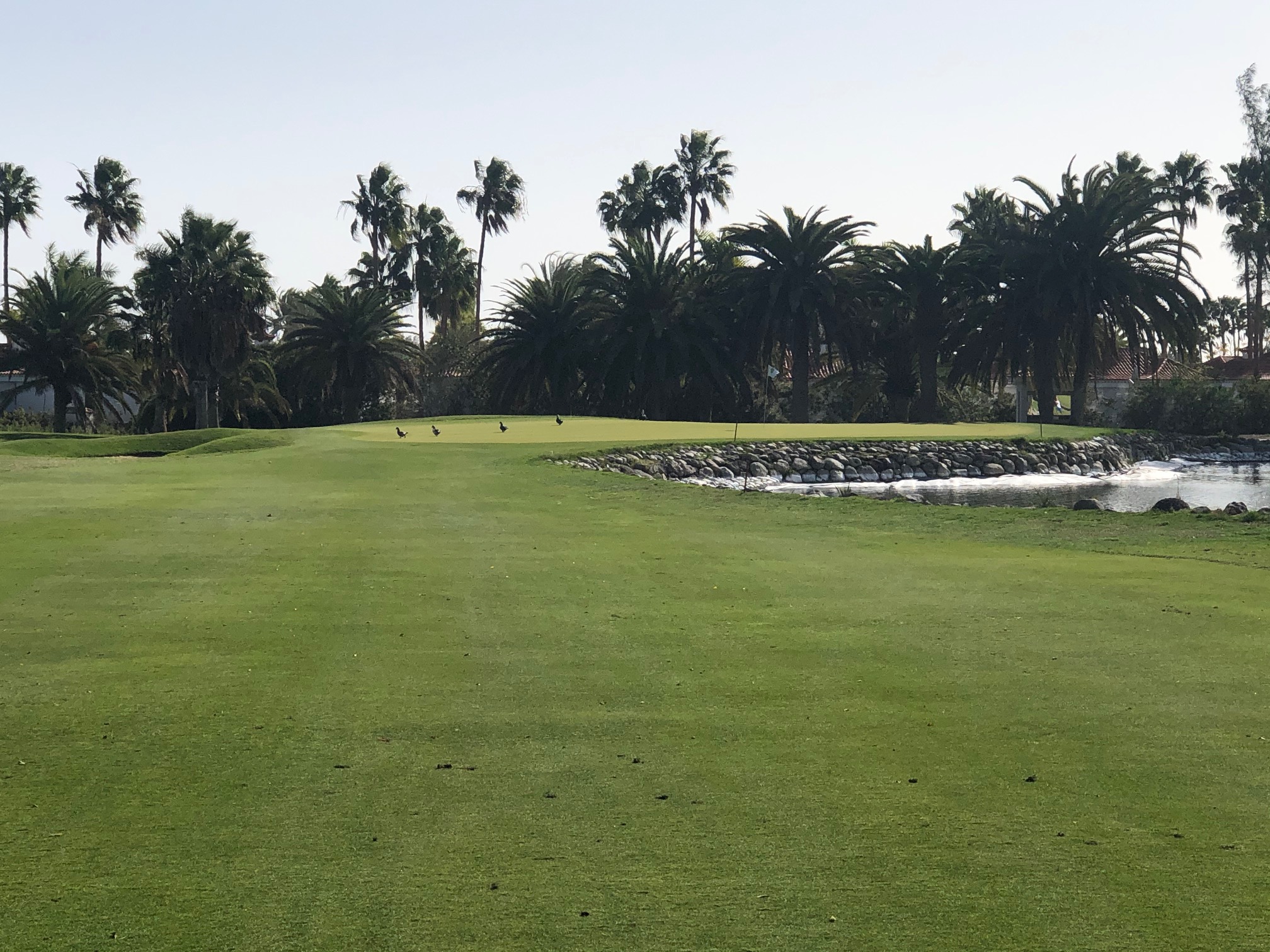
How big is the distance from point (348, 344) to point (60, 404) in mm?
13605

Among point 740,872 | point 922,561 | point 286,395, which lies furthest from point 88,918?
point 286,395

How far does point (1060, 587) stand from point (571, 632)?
4.55 meters

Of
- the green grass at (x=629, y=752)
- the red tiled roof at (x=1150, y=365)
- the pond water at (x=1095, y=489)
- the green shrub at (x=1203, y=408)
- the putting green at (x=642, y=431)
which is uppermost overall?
the red tiled roof at (x=1150, y=365)

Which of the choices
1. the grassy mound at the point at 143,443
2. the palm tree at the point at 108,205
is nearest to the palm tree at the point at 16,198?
the palm tree at the point at 108,205

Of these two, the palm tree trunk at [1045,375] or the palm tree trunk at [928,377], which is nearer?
the palm tree trunk at [1045,375]

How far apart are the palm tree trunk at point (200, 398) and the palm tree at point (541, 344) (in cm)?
1750

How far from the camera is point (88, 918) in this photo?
4.71 m

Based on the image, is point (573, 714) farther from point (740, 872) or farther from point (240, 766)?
point (740, 872)

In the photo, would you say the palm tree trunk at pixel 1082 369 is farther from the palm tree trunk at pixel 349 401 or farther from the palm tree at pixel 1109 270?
the palm tree trunk at pixel 349 401

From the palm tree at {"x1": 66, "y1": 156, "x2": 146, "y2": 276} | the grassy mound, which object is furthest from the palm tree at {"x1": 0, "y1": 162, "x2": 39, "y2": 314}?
the grassy mound

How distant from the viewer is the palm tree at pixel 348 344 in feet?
222

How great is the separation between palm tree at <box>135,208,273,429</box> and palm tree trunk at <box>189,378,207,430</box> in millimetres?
27

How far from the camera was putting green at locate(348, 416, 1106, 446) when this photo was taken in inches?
1649

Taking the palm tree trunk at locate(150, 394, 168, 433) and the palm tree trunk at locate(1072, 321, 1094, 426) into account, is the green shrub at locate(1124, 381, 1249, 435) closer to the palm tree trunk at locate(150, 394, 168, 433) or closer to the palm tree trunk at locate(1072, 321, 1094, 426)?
the palm tree trunk at locate(1072, 321, 1094, 426)
